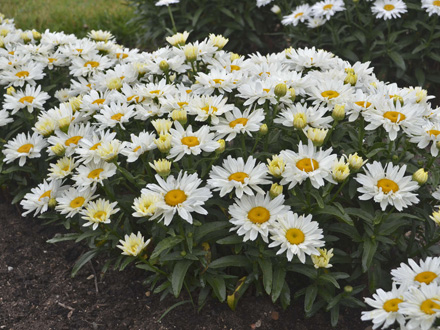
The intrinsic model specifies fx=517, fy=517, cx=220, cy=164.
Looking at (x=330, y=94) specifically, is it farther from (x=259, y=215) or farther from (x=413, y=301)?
(x=413, y=301)

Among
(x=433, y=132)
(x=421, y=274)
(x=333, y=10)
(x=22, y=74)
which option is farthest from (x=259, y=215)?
(x=333, y=10)

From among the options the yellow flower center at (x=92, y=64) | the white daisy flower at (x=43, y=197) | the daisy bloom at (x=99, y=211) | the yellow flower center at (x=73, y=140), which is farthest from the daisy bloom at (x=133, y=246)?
the yellow flower center at (x=92, y=64)

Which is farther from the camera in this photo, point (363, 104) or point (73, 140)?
point (73, 140)

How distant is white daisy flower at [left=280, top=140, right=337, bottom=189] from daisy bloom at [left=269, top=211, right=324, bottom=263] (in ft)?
0.46

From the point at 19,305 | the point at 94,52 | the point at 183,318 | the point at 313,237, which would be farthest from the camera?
the point at 94,52

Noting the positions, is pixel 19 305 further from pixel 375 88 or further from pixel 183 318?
pixel 375 88

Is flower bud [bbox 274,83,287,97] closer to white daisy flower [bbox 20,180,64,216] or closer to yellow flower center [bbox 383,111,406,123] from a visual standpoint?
yellow flower center [bbox 383,111,406,123]

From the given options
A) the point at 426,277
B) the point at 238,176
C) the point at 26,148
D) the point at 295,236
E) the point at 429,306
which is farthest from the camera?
the point at 26,148

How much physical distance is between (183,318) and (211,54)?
141 centimetres

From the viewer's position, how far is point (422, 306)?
5.69ft

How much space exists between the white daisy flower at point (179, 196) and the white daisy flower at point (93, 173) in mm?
261

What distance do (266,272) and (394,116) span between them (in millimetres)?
880

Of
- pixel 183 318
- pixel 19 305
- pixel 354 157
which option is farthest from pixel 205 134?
pixel 19 305

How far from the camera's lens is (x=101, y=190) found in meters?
2.54
